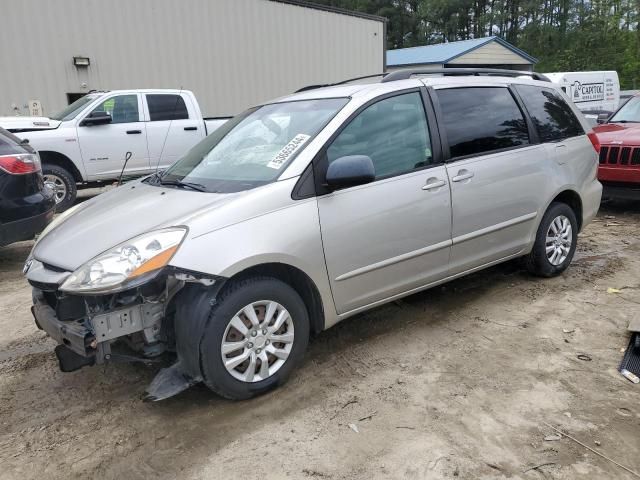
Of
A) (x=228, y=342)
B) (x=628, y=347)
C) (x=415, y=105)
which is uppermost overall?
(x=415, y=105)

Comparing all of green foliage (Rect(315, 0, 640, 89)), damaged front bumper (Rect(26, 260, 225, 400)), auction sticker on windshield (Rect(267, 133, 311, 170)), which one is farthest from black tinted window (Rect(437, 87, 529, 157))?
green foliage (Rect(315, 0, 640, 89))

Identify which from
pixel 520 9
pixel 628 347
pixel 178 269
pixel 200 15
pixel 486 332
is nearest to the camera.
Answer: pixel 178 269

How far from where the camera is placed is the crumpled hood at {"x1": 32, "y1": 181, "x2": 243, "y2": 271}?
2.90 m

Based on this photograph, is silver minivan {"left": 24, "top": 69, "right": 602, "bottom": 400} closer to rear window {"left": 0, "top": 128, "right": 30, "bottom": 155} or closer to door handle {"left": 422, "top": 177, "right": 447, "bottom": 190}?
door handle {"left": 422, "top": 177, "right": 447, "bottom": 190}

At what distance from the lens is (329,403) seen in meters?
3.08

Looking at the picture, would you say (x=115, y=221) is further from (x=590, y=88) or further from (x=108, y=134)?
(x=590, y=88)

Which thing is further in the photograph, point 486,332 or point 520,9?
point 520,9

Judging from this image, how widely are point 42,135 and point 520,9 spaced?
136 ft

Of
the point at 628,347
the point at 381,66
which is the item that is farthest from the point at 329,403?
the point at 381,66

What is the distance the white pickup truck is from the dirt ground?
15.6ft

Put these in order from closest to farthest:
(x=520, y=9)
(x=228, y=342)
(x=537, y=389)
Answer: (x=228, y=342) → (x=537, y=389) → (x=520, y=9)

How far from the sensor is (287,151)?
3350 mm

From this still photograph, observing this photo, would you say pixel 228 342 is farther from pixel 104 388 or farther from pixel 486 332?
pixel 486 332

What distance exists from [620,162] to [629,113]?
1.76 metres
